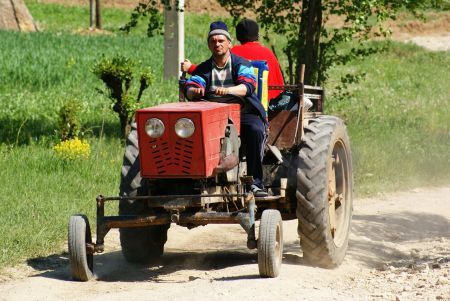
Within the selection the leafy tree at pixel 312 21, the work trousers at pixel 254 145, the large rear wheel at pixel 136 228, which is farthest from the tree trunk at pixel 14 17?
the work trousers at pixel 254 145

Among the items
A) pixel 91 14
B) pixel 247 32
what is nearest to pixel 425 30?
pixel 91 14

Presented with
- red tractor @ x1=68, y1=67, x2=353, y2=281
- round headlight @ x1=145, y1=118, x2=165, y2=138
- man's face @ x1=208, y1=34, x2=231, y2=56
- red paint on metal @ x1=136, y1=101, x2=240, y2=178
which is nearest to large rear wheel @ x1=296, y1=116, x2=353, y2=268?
red tractor @ x1=68, y1=67, x2=353, y2=281

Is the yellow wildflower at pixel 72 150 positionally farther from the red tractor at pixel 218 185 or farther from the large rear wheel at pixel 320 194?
the large rear wheel at pixel 320 194

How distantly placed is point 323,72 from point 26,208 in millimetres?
8546

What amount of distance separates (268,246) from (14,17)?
116 feet

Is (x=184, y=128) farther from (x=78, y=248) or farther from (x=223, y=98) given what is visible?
(x=78, y=248)

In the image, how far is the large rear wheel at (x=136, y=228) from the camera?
895cm

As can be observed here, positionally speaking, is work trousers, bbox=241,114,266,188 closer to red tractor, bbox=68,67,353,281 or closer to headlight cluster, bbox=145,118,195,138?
red tractor, bbox=68,67,353,281

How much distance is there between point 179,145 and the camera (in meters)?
8.29

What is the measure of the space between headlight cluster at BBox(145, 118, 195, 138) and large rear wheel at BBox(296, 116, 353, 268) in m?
1.21

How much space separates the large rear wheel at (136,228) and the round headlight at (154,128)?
69cm

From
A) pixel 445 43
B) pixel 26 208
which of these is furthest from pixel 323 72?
pixel 445 43

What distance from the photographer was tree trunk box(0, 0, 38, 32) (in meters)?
41.9

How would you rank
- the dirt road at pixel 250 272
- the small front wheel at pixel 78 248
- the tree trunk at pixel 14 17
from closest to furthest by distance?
the dirt road at pixel 250 272 < the small front wheel at pixel 78 248 < the tree trunk at pixel 14 17
